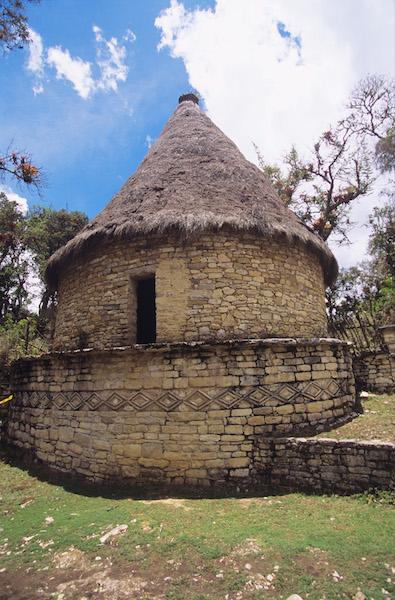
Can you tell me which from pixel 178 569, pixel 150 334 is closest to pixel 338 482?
pixel 178 569

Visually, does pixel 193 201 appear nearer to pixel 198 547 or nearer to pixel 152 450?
pixel 152 450

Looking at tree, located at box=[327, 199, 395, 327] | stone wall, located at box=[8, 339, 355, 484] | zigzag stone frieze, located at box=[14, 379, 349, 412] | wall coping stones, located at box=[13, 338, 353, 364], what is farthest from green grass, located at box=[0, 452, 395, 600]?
tree, located at box=[327, 199, 395, 327]

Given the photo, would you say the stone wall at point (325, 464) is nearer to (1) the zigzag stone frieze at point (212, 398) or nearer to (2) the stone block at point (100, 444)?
(1) the zigzag stone frieze at point (212, 398)

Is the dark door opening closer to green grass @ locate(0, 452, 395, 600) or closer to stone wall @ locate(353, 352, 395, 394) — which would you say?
green grass @ locate(0, 452, 395, 600)

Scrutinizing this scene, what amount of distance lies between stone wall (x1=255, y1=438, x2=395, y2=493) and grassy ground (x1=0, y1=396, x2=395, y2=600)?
0.19m

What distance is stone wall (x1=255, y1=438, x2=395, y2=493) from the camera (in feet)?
14.9

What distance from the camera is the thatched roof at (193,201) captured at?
650 centimetres

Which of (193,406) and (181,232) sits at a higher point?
(181,232)

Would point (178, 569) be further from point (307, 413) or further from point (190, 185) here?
point (190, 185)

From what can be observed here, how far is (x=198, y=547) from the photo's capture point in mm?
3670

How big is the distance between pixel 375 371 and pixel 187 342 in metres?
Answer: 5.43

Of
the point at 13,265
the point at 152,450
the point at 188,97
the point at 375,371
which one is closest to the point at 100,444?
the point at 152,450

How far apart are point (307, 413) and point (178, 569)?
315cm

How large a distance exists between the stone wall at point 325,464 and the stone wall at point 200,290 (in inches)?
78.6
